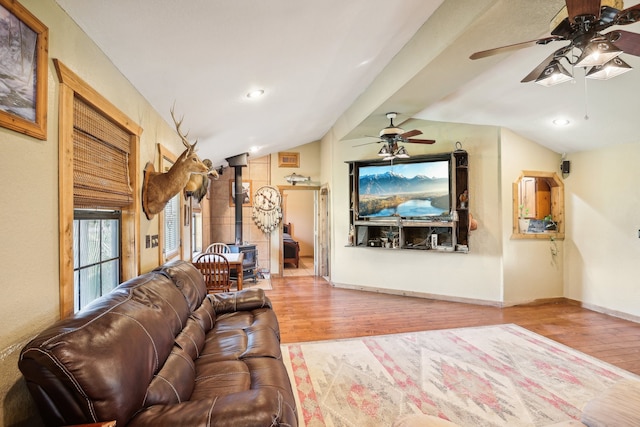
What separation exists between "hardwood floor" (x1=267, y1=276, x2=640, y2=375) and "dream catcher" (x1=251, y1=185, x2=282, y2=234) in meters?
1.94

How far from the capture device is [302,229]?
35.1ft

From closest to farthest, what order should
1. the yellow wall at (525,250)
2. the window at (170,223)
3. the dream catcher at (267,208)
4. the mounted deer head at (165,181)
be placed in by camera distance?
the mounted deer head at (165,181) < the window at (170,223) < the yellow wall at (525,250) < the dream catcher at (267,208)

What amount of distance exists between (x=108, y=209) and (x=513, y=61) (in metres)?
3.88

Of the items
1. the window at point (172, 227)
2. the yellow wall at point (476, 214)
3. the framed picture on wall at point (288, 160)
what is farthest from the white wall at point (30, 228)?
the framed picture on wall at point (288, 160)

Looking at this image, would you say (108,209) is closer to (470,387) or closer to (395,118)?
(470,387)

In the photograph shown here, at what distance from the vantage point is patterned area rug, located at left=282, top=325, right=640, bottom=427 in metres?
2.11

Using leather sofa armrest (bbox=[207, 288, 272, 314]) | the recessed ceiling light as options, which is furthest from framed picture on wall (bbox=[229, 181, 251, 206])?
leather sofa armrest (bbox=[207, 288, 272, 314])

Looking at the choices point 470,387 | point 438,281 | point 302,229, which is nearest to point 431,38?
point 470,387

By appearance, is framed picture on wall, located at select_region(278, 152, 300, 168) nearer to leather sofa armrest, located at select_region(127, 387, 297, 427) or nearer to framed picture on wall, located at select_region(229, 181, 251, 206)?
framed picture on wall, located at select_region(229, 181, 251, 206)

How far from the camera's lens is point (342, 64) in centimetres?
317

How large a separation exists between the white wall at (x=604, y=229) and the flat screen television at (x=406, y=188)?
203cm

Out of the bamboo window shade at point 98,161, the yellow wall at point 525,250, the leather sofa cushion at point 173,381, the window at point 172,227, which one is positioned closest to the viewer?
the leather sofa cushion at point 173,381

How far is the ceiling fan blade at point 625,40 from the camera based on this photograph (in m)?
1.67

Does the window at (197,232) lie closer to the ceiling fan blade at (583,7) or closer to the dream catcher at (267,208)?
the dream catcher at (267,208)
